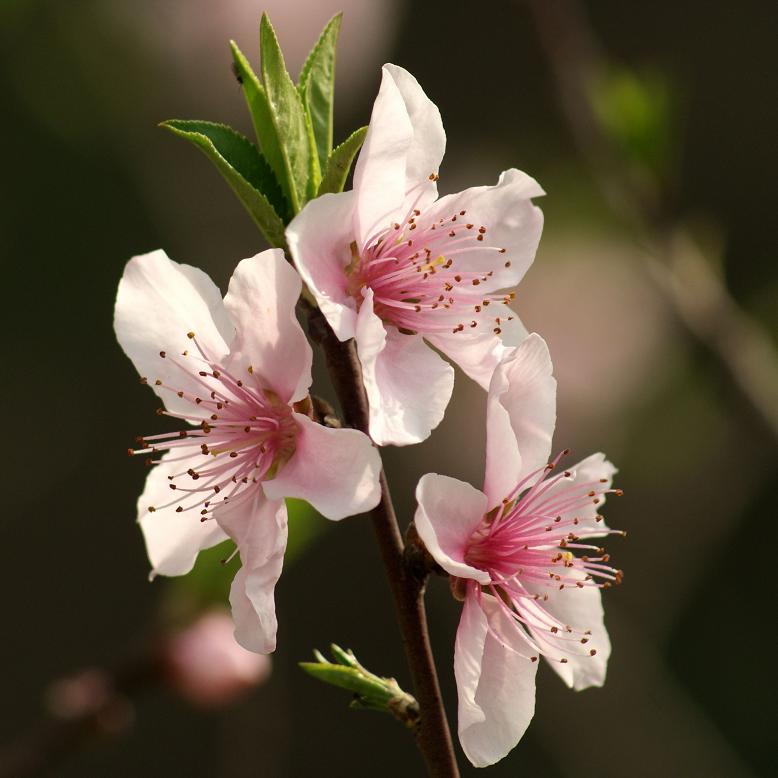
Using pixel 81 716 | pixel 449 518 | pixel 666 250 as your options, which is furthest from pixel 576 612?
pixel 666 250

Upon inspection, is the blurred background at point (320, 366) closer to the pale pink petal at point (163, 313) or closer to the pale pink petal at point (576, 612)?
the pale pink petal at point (576, 612)

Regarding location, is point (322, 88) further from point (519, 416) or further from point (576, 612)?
point (576, 612)

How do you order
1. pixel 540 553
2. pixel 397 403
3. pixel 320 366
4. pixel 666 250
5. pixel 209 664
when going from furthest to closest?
pixel 320 366, pixel 666 250, pixel 209 664, pixel 540 553, pixel 397 403

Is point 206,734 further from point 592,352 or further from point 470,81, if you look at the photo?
point 470,81

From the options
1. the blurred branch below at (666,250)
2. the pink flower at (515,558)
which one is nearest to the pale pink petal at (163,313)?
the pink flower at (515,558)

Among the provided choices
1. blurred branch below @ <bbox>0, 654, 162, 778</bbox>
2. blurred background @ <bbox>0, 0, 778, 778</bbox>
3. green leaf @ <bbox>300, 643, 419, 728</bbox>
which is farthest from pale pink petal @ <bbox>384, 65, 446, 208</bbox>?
blurred background @ <bbox>0, 0, 778, 778</bbox>

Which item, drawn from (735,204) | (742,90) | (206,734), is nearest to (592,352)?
(735,204)
